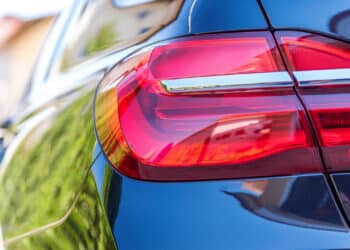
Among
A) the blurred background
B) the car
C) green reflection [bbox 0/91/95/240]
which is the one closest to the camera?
the car

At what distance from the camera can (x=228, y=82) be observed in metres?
1.62

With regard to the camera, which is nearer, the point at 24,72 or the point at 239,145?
the point at 239,145

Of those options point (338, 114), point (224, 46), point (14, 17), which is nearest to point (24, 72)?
point (14, 17)

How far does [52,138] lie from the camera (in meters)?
1.90

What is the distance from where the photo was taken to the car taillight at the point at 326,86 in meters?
1.62

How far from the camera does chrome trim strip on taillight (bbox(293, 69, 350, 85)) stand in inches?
Result: 64.0

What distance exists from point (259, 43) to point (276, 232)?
0.42 m

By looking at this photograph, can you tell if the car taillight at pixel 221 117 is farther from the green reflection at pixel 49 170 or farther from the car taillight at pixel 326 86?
the green reflection at pixel 49 170

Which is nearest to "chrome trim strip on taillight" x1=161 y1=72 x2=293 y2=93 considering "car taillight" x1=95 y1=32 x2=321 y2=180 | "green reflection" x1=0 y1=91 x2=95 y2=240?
"car taillight" x1=95 y1=32 x2=321 y2=180

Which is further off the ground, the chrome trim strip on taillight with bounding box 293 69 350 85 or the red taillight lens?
the red taillight lens

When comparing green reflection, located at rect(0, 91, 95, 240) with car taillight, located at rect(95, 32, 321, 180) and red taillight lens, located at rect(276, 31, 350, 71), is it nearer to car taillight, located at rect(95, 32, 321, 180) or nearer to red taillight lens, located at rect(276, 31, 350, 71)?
car taillight, located at rect(95, 32, 321, 180)

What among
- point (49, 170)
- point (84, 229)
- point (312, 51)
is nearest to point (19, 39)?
point (49, 170)

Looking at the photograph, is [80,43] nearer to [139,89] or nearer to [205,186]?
[139,89]

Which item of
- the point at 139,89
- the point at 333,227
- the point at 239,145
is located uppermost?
the point at 139,89
